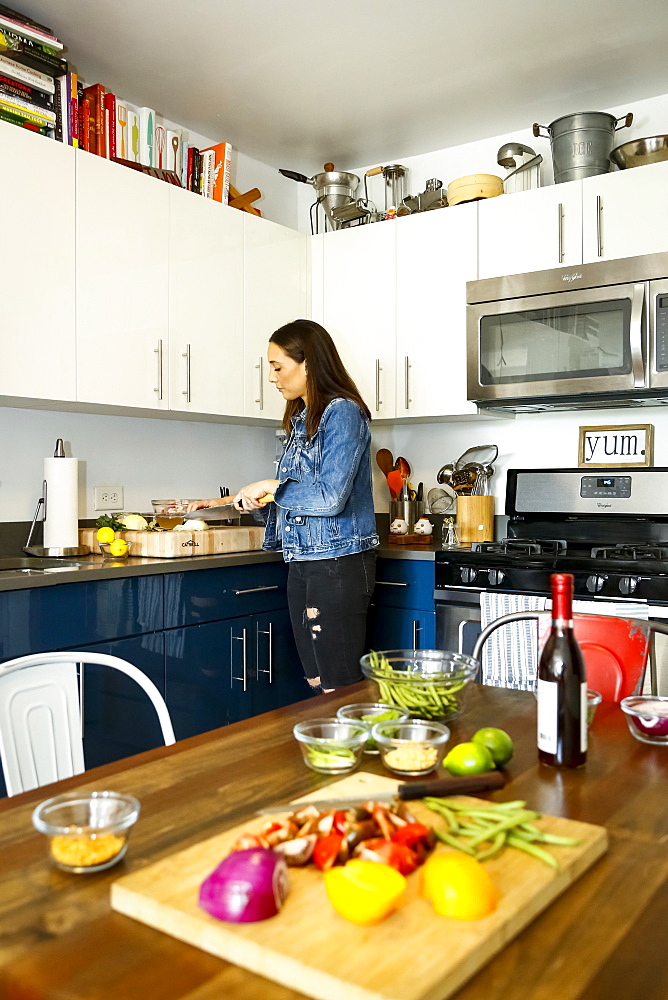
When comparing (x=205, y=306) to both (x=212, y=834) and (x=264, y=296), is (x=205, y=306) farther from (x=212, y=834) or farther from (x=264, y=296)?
(x=212, y=834)

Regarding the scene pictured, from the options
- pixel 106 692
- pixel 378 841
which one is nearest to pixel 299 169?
pixel 106 692

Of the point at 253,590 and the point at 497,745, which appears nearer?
the point at 497,745

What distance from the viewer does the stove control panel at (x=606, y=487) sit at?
332cm

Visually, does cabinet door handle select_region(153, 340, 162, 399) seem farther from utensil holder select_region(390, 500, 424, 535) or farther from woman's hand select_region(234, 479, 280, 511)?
utensil holder select_region(390, 500, 424, 535)

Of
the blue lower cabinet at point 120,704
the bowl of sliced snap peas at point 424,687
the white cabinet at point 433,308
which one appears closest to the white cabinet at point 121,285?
the blue lower cabinet at point 120,704

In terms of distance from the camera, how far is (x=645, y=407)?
332 centimetres

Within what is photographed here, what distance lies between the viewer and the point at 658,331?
297 cm

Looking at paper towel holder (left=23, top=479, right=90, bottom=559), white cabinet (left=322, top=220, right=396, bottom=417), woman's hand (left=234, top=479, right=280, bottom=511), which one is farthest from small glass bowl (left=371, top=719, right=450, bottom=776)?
white cabinet (left=322, top=220, right=396, bottom=417)

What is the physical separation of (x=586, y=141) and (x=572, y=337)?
723 millimetres

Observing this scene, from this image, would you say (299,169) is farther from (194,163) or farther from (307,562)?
(307,562)

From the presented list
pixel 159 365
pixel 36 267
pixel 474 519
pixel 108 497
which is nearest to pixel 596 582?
pixel 474 519

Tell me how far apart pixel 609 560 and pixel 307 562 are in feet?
3.25

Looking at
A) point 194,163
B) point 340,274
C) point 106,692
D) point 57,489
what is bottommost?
point 106,692

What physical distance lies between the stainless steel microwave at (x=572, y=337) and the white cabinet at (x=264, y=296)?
0.79 meters
